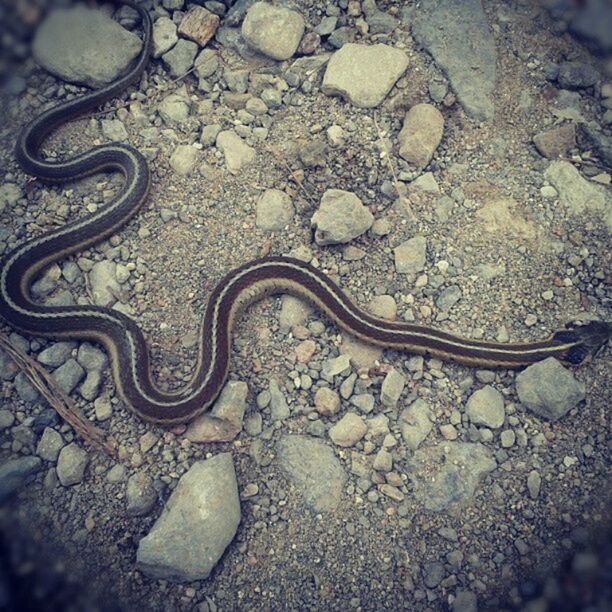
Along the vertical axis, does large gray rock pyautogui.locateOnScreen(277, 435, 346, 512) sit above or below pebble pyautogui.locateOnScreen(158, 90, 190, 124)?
below

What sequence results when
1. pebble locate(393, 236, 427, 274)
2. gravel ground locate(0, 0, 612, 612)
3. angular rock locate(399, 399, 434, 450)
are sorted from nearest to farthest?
gravel ground locate(0, 0, 612, 612)
angular rock locate(399, 399, 434, 450)
pebble locate(393, 236, 427, 274)


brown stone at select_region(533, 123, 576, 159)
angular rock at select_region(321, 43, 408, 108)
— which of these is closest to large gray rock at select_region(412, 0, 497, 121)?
angular rock at select_region(321, 43, 408, 108)

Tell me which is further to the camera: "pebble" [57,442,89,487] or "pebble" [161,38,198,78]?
"pebble" [161,38,198,78]

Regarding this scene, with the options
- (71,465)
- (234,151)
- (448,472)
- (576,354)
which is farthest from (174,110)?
(576,354)

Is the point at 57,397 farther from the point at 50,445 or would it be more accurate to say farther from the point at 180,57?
the point at 180,57

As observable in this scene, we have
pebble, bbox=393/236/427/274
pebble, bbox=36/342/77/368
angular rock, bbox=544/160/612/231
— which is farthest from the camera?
angular rock, bbox=544/160/612/231

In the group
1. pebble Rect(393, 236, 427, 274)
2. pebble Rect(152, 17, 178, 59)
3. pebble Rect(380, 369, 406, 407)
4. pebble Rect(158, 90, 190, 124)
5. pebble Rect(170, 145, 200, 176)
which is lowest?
pebble Rect(380, 369, 406, 407)

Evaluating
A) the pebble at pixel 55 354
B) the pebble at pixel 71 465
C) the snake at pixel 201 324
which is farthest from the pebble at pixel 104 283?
the pebble at pixel 71 465

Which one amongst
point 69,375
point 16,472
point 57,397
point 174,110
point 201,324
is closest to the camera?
point 16,472

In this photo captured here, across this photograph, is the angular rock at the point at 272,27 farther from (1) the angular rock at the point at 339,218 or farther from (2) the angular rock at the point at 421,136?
(1) the angular rock at the point at 339,218

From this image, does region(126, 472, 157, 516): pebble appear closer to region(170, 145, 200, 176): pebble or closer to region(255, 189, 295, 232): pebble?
region(255, 189, 295, 232): pebble
